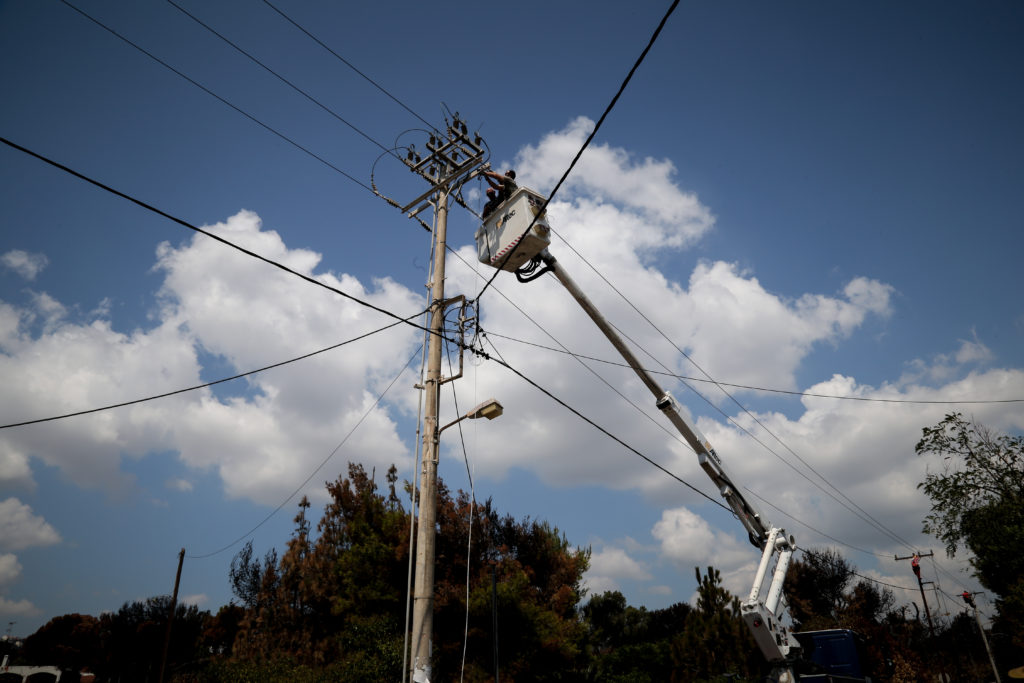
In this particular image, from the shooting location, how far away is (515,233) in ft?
37.9

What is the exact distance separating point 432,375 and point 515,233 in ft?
11.2

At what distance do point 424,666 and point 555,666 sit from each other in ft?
41.4

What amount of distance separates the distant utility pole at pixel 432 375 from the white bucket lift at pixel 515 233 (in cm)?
146

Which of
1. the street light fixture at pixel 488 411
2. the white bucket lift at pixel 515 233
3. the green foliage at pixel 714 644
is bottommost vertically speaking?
the green foliage at pixel 714 644

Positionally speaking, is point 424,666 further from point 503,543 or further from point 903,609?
point 903,609

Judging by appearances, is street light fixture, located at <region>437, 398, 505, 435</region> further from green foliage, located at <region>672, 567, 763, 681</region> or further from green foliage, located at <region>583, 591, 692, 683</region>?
green foliage, located at <region>583, 591, 692, 683</region>

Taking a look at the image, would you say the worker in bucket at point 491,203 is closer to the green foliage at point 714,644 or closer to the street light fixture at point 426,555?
the street light fixture at point 426,555

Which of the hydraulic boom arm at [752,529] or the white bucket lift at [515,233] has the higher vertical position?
the white bucket lift at [515,233]

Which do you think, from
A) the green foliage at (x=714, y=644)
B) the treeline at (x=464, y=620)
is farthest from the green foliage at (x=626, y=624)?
the green foliage at (x=714, y=644)

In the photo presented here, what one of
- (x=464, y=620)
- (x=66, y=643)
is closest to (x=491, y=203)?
(x=464, y=620)

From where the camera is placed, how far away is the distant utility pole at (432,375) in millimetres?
10062

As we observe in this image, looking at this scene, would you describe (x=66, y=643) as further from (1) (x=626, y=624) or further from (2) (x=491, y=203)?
(2) (x=491, y=203)

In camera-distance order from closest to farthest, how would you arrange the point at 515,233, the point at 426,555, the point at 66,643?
the point at 426,555, the point at 515,233, the point at 66,643

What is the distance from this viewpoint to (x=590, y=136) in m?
6.98
